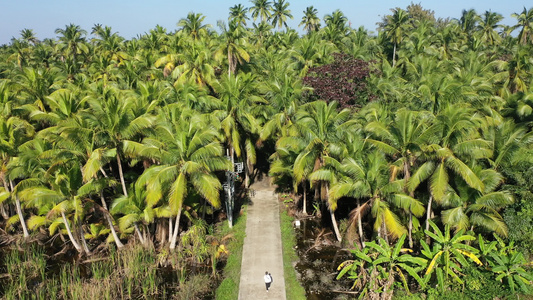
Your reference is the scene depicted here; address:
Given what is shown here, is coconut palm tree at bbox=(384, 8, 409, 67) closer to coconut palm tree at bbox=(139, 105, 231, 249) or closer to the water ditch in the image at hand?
the water ditch

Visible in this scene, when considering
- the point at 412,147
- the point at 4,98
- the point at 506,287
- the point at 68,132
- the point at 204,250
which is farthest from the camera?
the point at 4,98

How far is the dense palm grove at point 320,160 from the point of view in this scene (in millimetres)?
15586

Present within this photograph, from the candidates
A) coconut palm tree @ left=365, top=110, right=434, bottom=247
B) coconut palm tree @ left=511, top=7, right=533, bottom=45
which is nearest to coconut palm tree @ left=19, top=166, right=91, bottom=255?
coconut palm tree @ left=365, top=110, right=434, bottom=247

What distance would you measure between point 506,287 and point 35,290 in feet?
65.5

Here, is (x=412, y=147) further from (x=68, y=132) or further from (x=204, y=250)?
(x=68, y=132)

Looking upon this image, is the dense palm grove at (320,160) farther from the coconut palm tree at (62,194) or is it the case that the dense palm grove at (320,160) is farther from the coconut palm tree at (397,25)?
the coconut palm tree at (397,25)

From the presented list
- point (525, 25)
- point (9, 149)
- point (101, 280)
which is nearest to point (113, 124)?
point (9, 149)

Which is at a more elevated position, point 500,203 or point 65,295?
point 500,203

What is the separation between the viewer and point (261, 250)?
20.0 m

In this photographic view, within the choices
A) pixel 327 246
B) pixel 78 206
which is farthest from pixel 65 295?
pixel 327 246

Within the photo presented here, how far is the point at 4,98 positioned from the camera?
22953mm

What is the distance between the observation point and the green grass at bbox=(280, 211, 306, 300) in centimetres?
1636

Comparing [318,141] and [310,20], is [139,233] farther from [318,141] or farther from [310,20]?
[310,20]

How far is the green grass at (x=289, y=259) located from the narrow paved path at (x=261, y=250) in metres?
0.24
